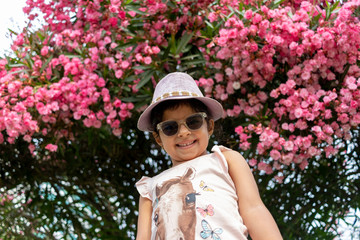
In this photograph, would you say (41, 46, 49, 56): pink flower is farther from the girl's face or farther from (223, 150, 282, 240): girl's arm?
(223, 150, 282, 240): girl's arm

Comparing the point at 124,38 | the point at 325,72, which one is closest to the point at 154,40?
the point at 124,38

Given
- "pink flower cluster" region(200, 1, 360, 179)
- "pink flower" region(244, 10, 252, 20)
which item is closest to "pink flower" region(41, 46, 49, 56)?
"pink flower cluster" region(200, 1, 360, 179)

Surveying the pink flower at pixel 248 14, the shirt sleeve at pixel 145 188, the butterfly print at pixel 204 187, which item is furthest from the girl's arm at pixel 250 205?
the pink flower at pixel 248 14

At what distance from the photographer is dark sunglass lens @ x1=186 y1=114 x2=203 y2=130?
197 centimetres

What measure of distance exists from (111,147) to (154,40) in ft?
3.69

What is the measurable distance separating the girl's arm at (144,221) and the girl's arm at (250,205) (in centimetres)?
34

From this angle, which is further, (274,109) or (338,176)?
(338,176)

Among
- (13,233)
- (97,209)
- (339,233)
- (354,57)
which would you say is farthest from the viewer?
(13,233)

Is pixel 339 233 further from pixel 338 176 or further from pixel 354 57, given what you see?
pixel 354 57

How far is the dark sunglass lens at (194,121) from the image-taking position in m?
1.97

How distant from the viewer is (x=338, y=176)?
4352mm

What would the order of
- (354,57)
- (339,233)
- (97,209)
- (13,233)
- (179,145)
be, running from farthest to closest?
(13,233) → (97,209) → (339,233) → (354,57) → (179,145)

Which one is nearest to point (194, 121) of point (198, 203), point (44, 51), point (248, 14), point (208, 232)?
point (198, 203)

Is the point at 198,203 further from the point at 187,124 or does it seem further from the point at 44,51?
the point at 44,51
